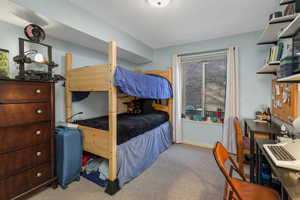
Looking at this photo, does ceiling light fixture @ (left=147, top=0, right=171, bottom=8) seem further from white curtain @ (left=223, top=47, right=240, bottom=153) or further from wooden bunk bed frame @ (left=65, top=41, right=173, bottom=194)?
white curtain @ (left=223, top=47, right=240, bottom=153)

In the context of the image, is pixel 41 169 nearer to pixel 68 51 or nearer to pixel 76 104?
pixel 76 104

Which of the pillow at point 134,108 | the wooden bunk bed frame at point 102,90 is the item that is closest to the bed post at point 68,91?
the wooden bunk bed frame at point 102,90

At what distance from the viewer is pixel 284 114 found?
2.10 meters

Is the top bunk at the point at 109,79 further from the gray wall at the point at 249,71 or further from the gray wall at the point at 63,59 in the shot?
the gray wall at the point at 249,71

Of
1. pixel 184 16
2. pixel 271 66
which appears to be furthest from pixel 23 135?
pixel 271 66

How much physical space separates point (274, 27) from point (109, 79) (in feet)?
7.36

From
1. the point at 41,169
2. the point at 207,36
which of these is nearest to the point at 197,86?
the point at 207,36

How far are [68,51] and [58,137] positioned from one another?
1505mm

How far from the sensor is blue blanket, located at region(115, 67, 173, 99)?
72.4 inches

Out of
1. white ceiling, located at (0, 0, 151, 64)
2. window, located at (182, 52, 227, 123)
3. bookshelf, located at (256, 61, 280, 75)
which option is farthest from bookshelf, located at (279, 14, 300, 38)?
white ceiling, located at (0, 0, 151, 64)

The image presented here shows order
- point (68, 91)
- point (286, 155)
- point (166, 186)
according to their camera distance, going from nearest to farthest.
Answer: point (286, 155), point (166, 186), point (68, 91)

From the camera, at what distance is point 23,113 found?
156 centimetres

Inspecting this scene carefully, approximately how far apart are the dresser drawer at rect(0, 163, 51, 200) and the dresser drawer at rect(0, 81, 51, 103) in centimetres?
82

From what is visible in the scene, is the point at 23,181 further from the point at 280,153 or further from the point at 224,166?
the point at 280,153
